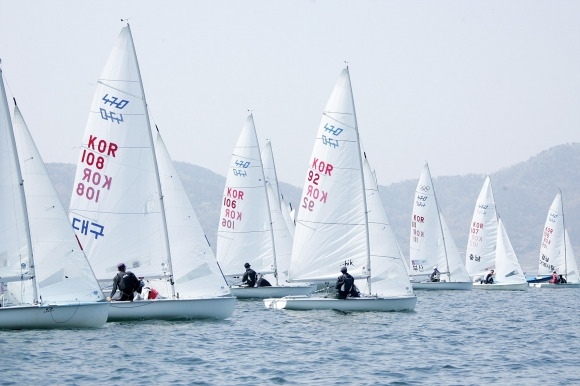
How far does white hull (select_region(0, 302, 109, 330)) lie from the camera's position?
21.5 m

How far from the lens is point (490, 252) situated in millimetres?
52688

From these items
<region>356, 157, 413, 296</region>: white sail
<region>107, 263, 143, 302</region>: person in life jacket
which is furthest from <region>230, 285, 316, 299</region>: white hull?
<region>107, 263, 143, 302</region>: person in life jacket

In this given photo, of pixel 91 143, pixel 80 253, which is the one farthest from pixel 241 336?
pixel 91 143

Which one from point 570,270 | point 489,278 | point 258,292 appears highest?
point 570,270

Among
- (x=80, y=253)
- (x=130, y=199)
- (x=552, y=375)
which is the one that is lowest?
(x=552, y=375)

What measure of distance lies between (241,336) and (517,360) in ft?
21.8

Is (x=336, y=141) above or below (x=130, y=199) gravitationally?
above

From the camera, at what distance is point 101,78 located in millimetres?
26141

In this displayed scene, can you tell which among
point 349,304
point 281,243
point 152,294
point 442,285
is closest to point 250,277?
point 281,243

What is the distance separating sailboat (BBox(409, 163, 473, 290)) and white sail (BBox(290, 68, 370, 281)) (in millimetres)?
16846

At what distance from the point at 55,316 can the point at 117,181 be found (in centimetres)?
519

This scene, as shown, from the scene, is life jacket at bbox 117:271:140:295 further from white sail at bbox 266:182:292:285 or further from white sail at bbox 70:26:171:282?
white sail at bbox 266:182:292:285

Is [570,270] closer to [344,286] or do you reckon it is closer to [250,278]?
[250,278]

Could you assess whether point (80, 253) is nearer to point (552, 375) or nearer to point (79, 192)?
point (79, 192)
